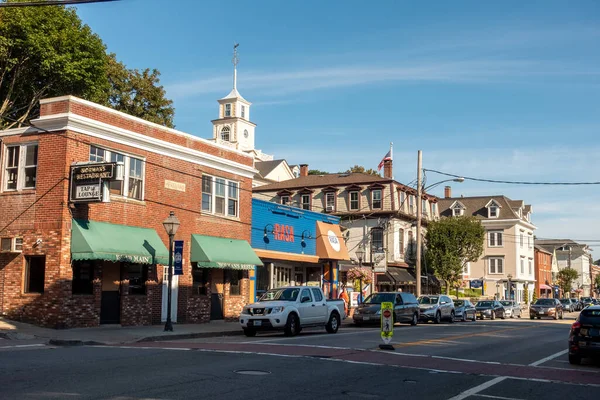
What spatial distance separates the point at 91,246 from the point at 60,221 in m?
1.34

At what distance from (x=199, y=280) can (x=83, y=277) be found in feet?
20.6

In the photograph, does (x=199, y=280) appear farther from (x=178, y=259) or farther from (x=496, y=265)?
(x=496, y=265)

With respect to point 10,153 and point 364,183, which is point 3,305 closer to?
point 10,153

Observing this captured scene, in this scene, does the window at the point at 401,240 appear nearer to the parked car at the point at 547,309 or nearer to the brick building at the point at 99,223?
the parked car at the point at 547,309

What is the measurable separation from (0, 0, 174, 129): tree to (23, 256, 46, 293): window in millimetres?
8942

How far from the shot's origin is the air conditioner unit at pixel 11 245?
2194cm

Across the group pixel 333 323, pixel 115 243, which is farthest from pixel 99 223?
pixel 333 323

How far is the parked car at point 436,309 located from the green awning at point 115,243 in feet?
52.3

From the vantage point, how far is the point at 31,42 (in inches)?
1185

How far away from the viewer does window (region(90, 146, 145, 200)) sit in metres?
23.1

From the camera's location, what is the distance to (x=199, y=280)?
90.8 ft

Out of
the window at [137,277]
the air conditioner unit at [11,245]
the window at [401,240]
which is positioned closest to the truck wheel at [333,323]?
the window at [137,277]

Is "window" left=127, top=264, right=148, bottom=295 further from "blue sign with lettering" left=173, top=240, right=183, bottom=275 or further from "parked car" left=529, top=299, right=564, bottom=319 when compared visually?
"parked car" left=529, top=299, right=564, bottom=319

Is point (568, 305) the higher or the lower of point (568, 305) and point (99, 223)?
the lower
